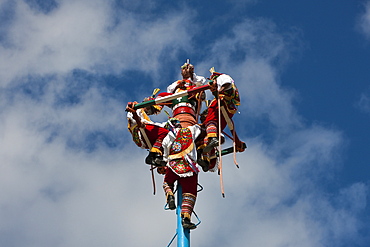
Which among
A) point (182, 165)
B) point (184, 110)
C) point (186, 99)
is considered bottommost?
point (182, 165)

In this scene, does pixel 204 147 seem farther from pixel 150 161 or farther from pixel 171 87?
pixel 171 87

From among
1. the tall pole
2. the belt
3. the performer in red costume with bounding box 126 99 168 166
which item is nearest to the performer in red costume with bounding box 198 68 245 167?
the belt

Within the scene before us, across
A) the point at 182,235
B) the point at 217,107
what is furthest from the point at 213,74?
the point at 182,235

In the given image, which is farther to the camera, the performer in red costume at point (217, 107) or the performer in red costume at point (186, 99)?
the performer in red costume at point (186, 99)

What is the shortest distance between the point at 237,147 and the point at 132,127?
97.4 inches

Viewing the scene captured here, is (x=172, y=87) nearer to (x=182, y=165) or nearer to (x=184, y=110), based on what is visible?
(x=184, y=110)

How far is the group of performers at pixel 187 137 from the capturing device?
14.6 metres

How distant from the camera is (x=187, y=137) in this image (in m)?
14.8

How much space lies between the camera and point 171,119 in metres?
15.2

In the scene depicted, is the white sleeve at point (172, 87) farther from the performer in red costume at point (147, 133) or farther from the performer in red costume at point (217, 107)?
the performer in red costume at point (217, 107)

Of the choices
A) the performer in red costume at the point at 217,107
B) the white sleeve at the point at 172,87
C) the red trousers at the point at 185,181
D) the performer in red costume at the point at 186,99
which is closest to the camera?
the performer in red costume at the point at 217,107

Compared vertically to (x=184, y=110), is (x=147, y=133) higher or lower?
lower

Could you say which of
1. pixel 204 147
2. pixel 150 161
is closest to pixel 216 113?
pixel 204 147

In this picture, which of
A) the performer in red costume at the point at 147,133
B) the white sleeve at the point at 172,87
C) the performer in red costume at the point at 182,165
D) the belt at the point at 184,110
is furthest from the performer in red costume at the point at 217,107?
the white sleeve at the point at 172,87
